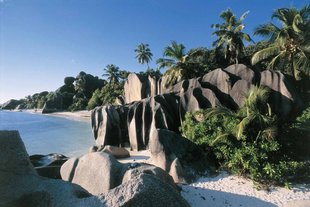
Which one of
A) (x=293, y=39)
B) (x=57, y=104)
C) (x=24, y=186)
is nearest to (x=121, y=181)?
(x=24, y=186)

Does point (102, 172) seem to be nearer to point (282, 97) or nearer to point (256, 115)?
point (256, 115)

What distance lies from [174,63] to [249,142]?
17.0m

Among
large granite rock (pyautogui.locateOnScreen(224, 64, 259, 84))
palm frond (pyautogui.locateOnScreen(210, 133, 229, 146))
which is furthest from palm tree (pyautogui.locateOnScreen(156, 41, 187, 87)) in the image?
palm frond (pyautogui.locateOnScreen(210, 133, 229, 146))

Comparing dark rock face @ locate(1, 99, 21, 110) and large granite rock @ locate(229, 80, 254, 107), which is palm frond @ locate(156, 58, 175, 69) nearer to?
large granite rock @ locate(229, 80, 254, 107)

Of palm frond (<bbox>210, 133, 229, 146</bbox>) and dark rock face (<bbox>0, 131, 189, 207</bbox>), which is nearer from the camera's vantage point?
dark rock face (<bbox>0, 131, 189, 207</bbox>)

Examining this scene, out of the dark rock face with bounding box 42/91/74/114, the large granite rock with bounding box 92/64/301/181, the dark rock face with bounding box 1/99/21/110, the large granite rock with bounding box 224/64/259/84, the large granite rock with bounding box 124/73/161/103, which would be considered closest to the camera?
the large granite rock with bounding box 92/64/301/181

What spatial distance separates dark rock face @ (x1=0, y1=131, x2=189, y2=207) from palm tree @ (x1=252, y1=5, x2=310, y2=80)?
615 inches

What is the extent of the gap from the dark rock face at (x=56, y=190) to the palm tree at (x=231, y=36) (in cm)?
2408

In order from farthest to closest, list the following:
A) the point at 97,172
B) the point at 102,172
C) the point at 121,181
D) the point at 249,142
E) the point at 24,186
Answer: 1. the point at 249,142
2. the point at 97,172
3. the point at 102,172
4. the point at 121,181
5. the point at 24,186

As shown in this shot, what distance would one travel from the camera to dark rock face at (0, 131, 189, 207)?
11.6 feet

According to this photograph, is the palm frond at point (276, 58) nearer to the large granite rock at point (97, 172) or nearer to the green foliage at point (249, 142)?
the green foliage at point (249, 142)

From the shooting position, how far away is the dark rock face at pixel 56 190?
353 cm

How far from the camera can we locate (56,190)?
442 centimetres

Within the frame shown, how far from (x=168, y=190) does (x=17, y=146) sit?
3527 millimetres
